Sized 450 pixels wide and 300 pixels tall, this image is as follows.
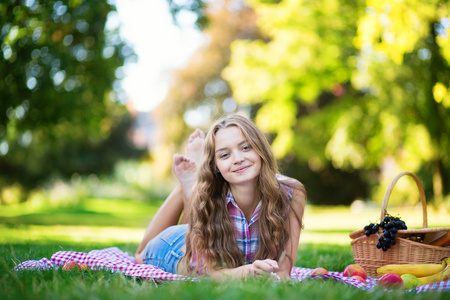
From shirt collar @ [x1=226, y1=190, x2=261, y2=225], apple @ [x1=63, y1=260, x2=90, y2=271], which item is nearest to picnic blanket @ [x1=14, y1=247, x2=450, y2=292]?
apple @ [x1=63, y1=260, x2=90, y2=271]

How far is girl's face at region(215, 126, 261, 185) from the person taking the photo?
3.13 metres

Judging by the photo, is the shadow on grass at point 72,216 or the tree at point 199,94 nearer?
the shadow on grass at point 72,216

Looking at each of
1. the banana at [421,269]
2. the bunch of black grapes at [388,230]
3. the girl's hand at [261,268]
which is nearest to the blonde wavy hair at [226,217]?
the girl's hand at [261,268]

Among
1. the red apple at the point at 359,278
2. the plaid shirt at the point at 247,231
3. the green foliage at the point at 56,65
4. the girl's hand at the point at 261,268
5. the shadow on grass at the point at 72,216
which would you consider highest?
the green foliage at the point at 56,65

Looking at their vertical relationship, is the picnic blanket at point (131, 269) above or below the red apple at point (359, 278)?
below

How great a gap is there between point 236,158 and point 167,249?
3.19ft

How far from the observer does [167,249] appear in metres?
3.50

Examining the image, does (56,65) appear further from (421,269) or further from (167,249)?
(421,269)

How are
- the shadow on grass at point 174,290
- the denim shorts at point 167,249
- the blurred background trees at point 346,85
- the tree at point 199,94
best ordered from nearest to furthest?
the shadow on grass at point 174,290
the denim shorts at point 167,249
the blurred background trees at point 346,85
the tree at point 199,94

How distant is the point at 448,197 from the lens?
13.9 meters

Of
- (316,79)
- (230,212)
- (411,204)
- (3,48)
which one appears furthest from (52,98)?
(411,204)

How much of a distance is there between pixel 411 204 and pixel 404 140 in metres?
8.18

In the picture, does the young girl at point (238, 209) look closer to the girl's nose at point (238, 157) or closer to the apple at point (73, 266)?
the girl's nose at point (238, 157)

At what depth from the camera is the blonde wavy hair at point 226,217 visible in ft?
10.0
